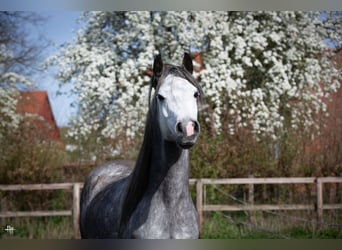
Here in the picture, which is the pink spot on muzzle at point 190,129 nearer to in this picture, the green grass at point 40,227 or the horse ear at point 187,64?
the horse ear at point 187,64

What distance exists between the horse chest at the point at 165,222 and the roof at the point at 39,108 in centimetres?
430

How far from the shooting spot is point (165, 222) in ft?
7.25

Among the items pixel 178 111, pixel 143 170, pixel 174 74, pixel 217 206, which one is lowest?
pixel 217 206

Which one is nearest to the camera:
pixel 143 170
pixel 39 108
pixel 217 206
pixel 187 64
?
pixel 143 170

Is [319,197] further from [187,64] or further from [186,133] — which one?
[186,133]

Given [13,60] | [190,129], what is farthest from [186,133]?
[13,60]

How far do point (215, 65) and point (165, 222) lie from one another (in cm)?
488

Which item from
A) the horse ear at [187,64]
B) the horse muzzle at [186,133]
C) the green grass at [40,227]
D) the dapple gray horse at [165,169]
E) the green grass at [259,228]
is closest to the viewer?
the horse muzzle at [186,133]

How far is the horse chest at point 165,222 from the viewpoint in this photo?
2.21m

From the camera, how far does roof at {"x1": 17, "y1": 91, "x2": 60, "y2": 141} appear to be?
6.30 m

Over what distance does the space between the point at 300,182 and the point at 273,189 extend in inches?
25.6

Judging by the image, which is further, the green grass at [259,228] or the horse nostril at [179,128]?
the green grass at [259,228]

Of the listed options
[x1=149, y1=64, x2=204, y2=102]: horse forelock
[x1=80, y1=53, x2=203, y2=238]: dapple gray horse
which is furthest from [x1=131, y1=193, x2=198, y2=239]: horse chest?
[x1=149, y1=64, x2=204, y2=102]: horse forelock

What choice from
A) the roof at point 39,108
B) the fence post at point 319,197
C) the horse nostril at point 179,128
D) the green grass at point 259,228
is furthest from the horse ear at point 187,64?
the roof at point 39,108
